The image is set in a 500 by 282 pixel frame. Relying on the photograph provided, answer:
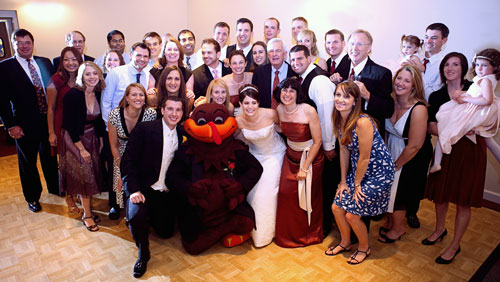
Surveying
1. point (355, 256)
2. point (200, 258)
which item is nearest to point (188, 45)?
point (200, 258)

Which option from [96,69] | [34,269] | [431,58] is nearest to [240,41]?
[96,69]

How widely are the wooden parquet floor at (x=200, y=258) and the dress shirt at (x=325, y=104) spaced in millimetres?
1021

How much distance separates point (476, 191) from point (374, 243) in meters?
1.01

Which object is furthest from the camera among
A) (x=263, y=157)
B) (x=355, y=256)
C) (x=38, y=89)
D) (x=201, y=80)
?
(x=201, y=80)

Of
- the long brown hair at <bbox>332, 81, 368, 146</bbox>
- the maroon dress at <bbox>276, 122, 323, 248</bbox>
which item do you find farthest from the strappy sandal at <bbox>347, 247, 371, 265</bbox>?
the long brown hair at <bbox>332, 81, 368, 146</bbox>

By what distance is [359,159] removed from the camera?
8.96 ft

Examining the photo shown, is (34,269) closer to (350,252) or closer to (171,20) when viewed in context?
(350,252)

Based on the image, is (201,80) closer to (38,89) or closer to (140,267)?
(38,89)

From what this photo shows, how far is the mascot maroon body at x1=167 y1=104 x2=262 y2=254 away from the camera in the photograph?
2953mm

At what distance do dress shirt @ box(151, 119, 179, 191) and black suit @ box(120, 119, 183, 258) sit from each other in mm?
36

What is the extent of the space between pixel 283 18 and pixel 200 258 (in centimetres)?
467

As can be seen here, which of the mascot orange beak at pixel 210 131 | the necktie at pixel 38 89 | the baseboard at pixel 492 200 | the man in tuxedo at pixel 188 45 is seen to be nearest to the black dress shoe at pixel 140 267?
the mascot orange beak at pixel 210 131

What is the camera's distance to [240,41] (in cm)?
457

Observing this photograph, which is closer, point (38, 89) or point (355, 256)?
point (355, 256)
